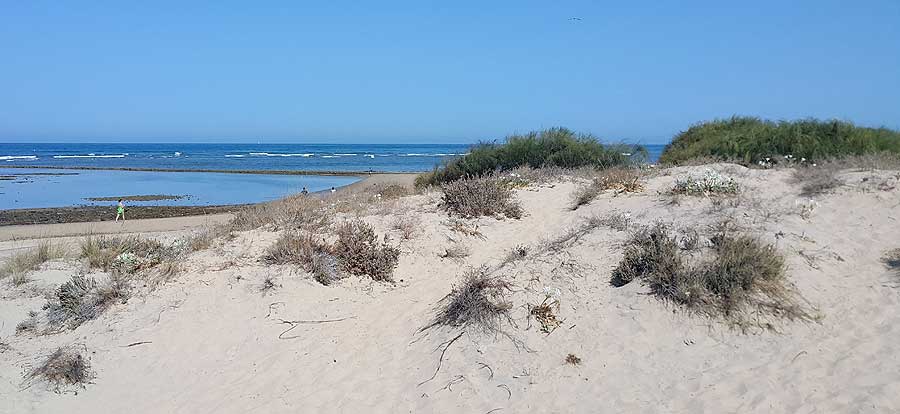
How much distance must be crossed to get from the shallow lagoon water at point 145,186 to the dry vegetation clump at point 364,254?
16.1 metres

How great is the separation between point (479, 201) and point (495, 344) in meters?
4.70

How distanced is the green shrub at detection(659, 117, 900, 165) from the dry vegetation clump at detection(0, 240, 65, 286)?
1375 cm

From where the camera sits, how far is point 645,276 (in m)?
6.80

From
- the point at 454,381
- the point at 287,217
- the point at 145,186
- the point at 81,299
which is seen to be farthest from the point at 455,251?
the point at 145,186

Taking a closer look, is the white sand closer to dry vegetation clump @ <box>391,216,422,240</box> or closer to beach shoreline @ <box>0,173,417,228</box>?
dry vegetation clump @ <box>391,216,422,240</box>

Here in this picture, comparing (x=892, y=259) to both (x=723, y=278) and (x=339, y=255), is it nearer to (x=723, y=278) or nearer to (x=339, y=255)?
(x=723, y=278)

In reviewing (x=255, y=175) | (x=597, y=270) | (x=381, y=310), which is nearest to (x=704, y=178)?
(x=597, y=270)

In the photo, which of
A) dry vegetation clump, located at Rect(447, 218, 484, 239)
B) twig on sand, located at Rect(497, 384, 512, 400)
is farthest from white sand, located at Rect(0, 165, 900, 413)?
dry vegetation clump, located at Rect(447, 218, 484, 239)

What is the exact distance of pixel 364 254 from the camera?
27.2 feet

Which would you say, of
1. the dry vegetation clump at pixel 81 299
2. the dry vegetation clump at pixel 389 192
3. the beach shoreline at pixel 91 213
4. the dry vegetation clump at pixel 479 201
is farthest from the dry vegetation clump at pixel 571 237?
the beach shoreline at pixel 91 213

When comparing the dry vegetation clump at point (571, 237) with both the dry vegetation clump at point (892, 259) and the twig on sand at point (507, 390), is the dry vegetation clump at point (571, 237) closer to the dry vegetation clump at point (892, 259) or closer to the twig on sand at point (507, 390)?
the twig on sand at point (507, 390)

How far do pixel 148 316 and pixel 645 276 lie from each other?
5712mm

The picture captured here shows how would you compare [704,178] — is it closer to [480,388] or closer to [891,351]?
[891,351]

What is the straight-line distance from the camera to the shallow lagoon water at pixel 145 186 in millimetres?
24266
